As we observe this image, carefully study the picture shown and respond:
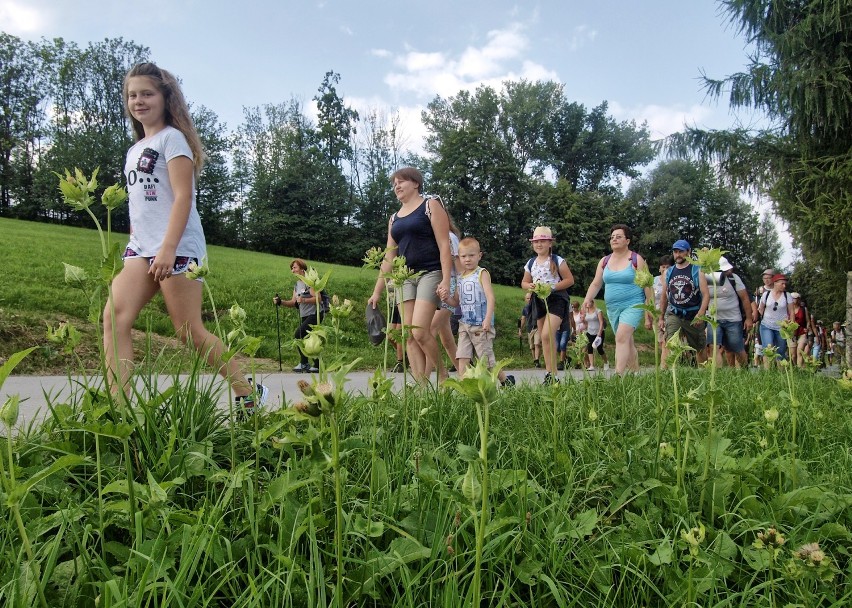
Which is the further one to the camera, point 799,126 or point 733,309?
point 799,126

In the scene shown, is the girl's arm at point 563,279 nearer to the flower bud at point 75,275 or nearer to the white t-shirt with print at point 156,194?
the white t-shirt with print at point 156,194

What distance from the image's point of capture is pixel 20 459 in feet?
6.14

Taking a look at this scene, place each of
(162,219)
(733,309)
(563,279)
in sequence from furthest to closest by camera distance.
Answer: (733,309), (563,279), (162,219)

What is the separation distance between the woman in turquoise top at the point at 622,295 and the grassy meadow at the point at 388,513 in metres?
3.43

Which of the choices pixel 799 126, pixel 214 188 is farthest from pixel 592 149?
pixel 799 126

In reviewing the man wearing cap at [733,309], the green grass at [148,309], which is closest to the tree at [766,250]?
the green grass at [148,309]

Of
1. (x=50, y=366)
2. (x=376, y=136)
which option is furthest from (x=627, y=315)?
(x=376, y=136)

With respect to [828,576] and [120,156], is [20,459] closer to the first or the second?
[828,576]

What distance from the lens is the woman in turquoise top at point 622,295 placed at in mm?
6059

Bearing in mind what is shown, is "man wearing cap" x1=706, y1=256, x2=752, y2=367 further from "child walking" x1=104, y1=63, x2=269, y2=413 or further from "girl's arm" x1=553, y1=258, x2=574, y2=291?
"child walking" x1=104, y1=63, x2=269, y2=413

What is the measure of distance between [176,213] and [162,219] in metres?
0.17

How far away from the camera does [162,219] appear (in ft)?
10.4

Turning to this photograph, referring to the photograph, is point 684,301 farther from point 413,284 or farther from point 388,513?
point 388,513

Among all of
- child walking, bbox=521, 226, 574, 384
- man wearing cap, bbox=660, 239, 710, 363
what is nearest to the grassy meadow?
child walking, bbox=521, 226, 574, 384
